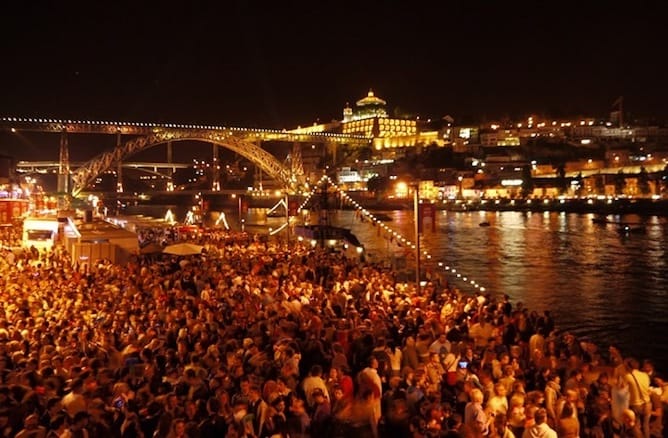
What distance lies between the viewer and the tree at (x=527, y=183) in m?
96.5

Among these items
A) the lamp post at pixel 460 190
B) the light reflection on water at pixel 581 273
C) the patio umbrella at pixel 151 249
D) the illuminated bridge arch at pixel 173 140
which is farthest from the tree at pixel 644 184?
the patio umbrella at pixel 151 249

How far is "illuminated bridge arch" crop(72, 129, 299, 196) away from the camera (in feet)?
226

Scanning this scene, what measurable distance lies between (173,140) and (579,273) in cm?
6022

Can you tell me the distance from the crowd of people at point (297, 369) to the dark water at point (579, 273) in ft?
22.4

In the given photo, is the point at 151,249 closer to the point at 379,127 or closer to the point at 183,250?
the point at 183,250

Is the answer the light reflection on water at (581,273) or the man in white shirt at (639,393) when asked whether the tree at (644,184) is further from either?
the man in white shirt at (639,393)

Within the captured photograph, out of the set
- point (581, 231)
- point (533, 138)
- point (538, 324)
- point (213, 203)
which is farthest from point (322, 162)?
point (538, 324)

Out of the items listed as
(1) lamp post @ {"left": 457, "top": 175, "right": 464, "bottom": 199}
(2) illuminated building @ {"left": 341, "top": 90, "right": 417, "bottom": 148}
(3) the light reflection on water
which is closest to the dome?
(2) illuminated building @ {"left": 341, "top": 90, "right": 417, "bottom": 148}

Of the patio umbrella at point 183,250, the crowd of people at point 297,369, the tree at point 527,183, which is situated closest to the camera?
the crowd of people at point 297,369

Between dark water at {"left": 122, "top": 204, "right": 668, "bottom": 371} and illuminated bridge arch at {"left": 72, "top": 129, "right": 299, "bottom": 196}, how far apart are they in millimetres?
31778

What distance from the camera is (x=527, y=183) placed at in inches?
3903

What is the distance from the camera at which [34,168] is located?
87.9 m

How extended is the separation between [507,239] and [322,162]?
99.4 m

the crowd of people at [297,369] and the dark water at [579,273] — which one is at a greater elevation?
the crowd of people at [297,369]
